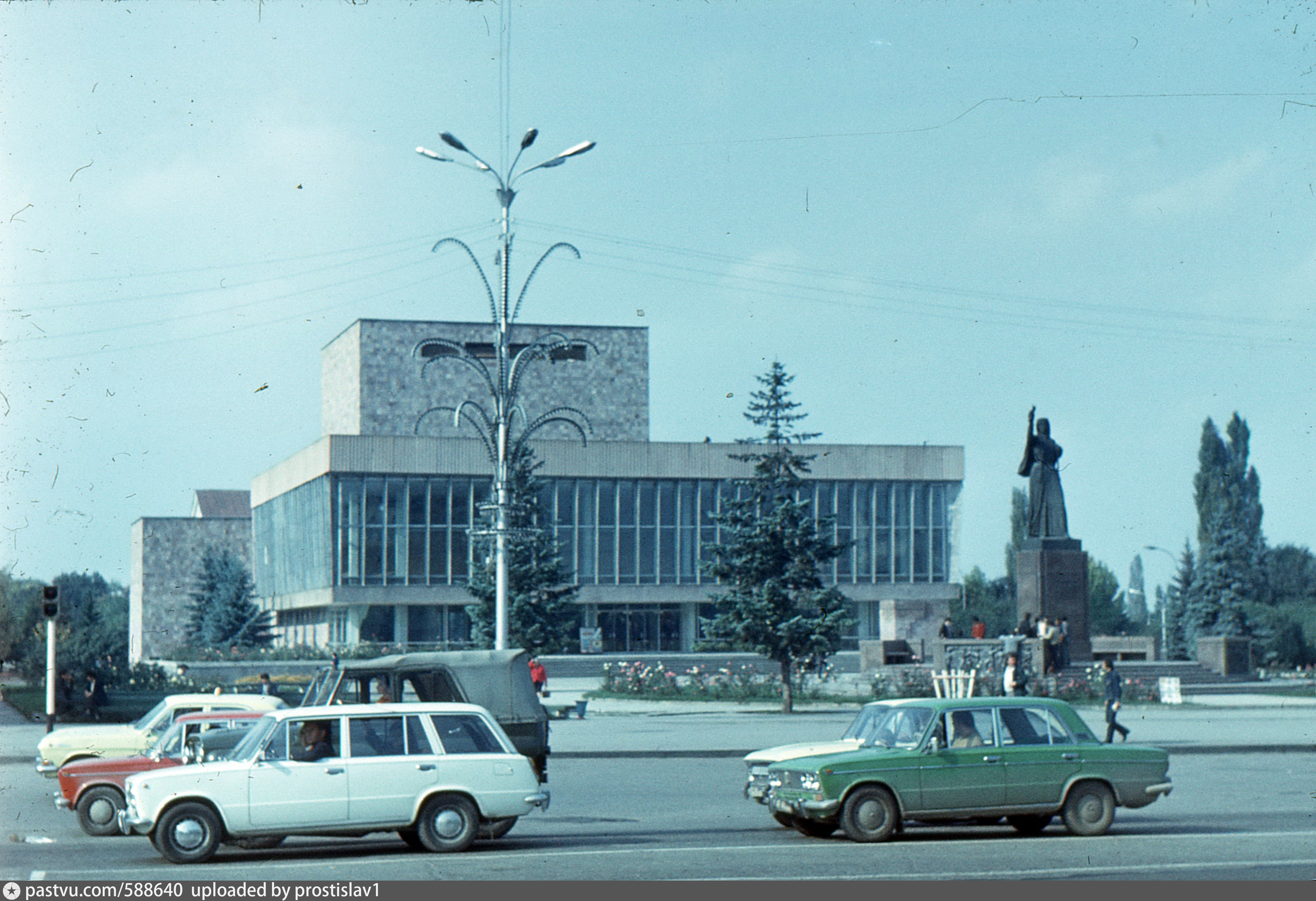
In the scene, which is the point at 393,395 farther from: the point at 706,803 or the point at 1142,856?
the point at 1142,856

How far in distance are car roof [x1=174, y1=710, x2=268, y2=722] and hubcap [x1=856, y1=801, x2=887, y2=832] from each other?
675 centimetres

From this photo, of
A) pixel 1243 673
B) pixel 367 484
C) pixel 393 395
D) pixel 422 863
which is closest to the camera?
pixel 422 863

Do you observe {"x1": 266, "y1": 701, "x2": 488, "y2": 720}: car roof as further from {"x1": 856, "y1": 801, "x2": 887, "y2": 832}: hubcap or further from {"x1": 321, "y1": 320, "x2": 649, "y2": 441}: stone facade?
{"x1": 321, "y1": 320, "x2": 649, "y2": 441}: stone facade

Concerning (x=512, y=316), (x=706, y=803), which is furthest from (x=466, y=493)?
(x=706, y=803)

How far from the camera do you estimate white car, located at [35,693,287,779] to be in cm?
1961

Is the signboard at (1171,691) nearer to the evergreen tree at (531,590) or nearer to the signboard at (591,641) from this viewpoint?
the evergreen tree at (531,590)

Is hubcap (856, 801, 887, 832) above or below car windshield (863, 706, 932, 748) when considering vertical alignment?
below

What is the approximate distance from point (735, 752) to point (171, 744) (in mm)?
11905

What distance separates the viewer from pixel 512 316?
98.5 ft

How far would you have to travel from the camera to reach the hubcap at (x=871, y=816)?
15078 millimetres

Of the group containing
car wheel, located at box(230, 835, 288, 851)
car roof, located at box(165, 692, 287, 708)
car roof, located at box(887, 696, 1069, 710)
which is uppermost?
car roof, located at box(887, 696, 1069, 710)

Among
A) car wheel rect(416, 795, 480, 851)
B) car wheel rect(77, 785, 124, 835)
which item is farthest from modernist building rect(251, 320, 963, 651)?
car wheel rect(416, 795, 480, 851)

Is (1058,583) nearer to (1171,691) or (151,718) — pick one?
(1171,691)

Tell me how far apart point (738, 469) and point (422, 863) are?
74.7m
